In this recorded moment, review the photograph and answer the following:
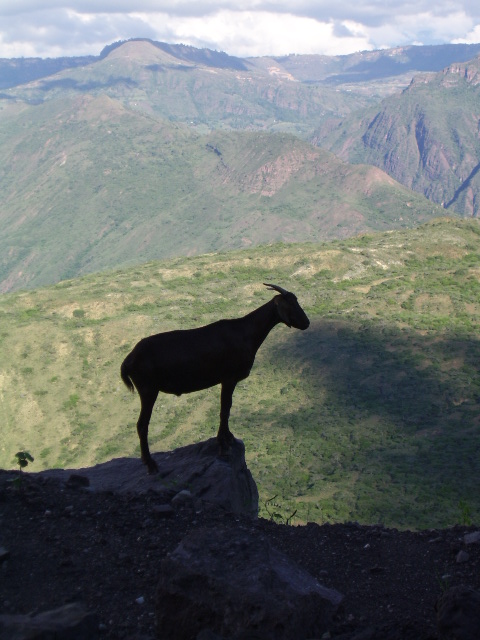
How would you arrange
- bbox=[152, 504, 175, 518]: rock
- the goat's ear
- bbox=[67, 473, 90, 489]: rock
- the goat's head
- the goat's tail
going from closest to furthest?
bbox=[152, 504, 175, 518]: rock, bbox=[67, 473, 90, 489]: rock, the goat's tail, the goat's head, the goat's ear

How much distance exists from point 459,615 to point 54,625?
3.79 metres

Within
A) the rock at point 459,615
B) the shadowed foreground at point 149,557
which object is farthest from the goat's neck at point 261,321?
the rock at point 459,615

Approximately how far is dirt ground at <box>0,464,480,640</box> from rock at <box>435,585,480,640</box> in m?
0.38

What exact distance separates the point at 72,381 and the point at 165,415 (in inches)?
489

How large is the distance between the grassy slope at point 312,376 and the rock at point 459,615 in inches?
651

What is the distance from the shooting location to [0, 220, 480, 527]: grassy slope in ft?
125

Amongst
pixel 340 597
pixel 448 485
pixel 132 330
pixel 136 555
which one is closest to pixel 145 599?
pixel 136 555

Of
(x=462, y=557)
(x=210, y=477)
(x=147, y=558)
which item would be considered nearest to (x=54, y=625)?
(x=147, y=558)

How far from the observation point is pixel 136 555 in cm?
944

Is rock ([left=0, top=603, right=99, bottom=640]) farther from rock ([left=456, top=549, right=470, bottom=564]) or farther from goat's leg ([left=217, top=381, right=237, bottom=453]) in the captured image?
goat's leg ([left=217, top=381, right=237, bottom=453])

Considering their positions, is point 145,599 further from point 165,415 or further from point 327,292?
point 327,292

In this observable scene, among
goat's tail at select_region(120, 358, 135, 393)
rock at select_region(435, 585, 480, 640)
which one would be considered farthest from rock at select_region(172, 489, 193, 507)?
rock at select_region(435, 585, 480, 640)

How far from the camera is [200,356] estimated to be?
41.7 feet

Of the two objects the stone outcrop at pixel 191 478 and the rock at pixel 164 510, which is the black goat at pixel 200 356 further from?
the rock at pixel 164 510
